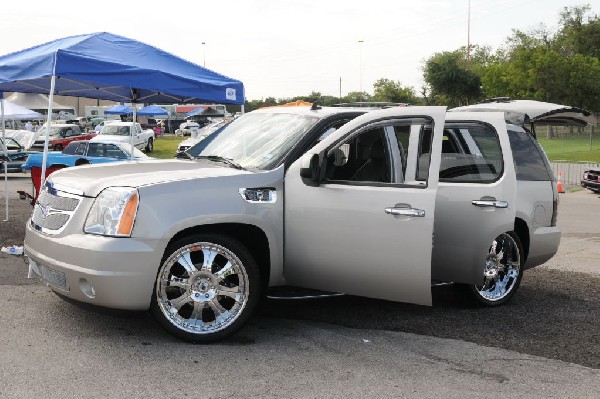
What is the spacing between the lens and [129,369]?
4.60 meters

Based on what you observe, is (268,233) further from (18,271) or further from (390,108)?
(18,271)

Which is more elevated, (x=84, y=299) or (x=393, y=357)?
(x=84, y=299)

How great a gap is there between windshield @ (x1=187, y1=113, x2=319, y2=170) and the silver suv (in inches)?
0.8

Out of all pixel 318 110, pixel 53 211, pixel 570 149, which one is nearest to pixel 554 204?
pixel 318 110

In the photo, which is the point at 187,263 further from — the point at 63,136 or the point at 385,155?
the point at 63,136

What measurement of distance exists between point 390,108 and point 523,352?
85.8 inches

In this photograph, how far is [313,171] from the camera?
17.6 feet

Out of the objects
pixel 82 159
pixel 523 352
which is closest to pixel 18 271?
pixel 523 352

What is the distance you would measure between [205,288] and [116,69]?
4.44 metres

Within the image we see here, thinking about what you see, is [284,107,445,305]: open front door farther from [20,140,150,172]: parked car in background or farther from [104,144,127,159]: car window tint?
[104,144,127,159]: car window tint

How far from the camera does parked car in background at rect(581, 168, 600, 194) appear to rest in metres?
20.6

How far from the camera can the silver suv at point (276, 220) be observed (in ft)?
16.2

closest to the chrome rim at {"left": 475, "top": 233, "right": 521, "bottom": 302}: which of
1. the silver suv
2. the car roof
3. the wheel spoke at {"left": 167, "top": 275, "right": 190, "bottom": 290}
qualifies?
the silver suv

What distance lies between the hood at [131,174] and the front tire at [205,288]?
19.5 inches
